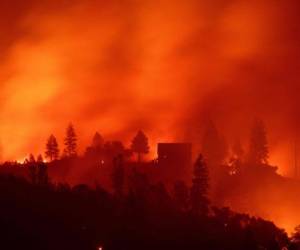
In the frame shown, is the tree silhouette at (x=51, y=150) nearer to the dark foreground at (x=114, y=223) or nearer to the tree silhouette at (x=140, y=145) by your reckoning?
the tree silhouette at (x=140, y=145)

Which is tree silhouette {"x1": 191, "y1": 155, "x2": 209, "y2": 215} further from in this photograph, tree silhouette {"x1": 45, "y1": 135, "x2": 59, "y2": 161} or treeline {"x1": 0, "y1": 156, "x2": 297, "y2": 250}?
tree silhouette {"x1": 45, "y1": 135, "x2": 59, "y2": 161}

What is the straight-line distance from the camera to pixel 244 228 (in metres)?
89.4

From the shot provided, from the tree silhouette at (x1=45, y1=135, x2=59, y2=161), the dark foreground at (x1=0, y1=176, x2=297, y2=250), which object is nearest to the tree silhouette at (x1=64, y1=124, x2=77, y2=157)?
the tree silhouette at (x1=45, y1=135, x2=59, y2=161)

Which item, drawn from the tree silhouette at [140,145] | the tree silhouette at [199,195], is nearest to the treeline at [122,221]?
the tree silhouette at [199,195]

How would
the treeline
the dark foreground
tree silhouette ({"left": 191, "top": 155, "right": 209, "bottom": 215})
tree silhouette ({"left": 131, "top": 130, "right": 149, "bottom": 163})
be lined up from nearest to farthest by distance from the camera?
the dark foreground → the treeline → tree silhouette ({"left": 191, "top": 155, "right": 209, "bottom": 215}) → tree silhouette ({"left": 131, "top": 130, "right": 149, "bottom": 163})

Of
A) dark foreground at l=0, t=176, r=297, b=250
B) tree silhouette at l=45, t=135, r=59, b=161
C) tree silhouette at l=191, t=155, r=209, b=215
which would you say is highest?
tree silhouette at l=45, t=135, r=59, b=161

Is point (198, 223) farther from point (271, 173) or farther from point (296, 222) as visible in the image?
point (271, 173)

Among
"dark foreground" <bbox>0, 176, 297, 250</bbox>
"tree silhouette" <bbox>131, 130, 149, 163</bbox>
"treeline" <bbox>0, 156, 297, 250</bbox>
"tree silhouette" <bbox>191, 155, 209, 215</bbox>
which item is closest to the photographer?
"dark foreground" <bbox>0, 176, 297, 250</bbox>

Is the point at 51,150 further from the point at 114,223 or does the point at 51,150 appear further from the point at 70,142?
the point at 114,223

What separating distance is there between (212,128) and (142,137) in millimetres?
16455

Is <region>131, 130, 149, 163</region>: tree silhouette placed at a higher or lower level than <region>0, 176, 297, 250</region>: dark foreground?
higher

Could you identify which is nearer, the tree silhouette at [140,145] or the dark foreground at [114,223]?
the dark foreground at [114,223]

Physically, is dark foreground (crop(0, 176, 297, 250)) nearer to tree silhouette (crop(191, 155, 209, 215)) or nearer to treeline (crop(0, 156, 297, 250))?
treeline (crop(0, 156, 297, 250))

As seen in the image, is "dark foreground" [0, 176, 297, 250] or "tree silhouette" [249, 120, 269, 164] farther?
"tree silhouette" [249, 120, 269, 164]
